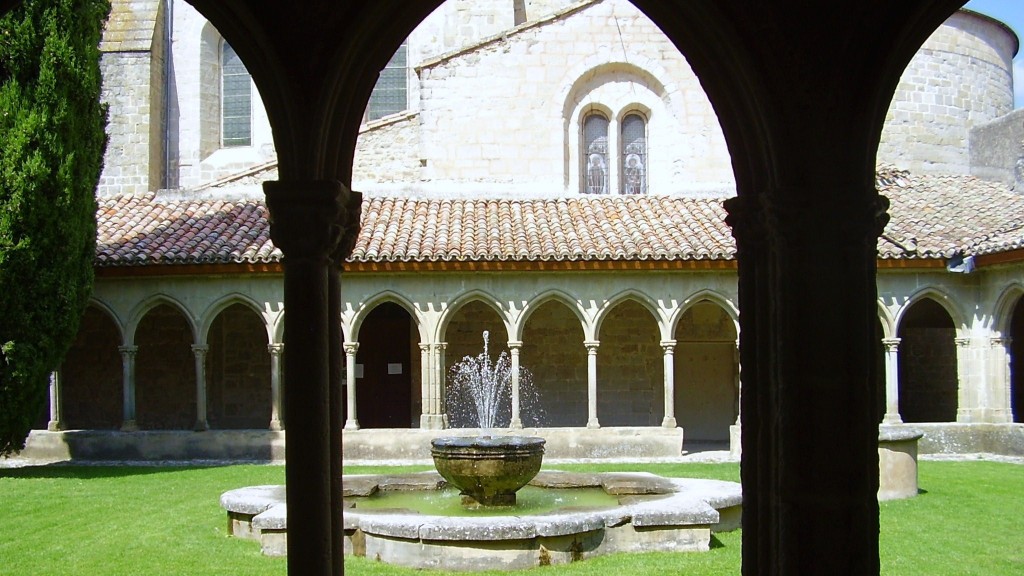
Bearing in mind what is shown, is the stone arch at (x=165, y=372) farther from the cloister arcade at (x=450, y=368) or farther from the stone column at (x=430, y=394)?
the stone column at (x=430, y=394)

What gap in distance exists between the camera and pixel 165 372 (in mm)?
18469

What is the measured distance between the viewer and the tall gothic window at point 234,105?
23094 mm

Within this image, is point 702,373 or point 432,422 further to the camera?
point 702,373

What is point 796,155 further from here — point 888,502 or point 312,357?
point 888,502

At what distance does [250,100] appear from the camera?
23141mm

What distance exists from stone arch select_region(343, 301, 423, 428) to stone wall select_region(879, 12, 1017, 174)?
10052mm

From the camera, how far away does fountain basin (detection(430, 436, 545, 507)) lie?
29.7 ft

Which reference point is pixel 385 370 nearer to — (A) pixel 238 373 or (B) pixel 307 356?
(A) pixel 238 373

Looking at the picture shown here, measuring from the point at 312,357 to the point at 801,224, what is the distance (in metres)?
1.77

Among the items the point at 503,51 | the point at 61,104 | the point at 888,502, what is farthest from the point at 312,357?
the point at 503,51

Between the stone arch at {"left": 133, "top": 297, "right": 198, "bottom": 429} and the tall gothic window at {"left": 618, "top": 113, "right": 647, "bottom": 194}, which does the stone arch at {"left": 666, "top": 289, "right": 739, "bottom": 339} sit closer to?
the tall gothic window at {"left": 618, "top": 113, "right": 647, "bottom": 194}

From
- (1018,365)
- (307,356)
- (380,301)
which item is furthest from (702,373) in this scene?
(307,356)

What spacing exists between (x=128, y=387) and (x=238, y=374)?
7.73 feet

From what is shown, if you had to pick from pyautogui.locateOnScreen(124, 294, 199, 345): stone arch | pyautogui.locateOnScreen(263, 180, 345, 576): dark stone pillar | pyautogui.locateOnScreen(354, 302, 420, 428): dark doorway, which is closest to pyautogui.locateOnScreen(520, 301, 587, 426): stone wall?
pyautogui.locateOnScreen(354, 302, 420, 428): dark doorway
